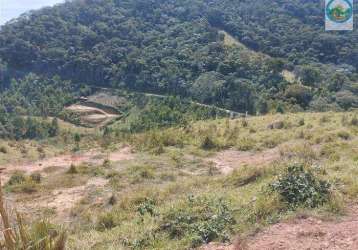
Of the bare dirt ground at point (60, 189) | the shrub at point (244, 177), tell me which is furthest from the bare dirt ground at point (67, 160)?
the shrub at point (244, 177)

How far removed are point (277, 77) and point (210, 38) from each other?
18.1m

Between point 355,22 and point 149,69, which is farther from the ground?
point 355,22

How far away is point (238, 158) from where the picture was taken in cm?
1081

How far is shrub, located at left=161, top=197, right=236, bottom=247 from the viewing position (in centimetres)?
509

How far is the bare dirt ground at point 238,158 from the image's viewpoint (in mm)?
9930

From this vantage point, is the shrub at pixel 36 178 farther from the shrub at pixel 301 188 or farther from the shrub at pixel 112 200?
the shrub at pixel 301 188

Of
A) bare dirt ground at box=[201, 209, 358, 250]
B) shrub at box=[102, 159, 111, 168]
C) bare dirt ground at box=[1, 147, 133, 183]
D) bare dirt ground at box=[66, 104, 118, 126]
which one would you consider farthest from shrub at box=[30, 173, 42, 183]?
bare dirt ground at box=[66, 104, 118, 126]

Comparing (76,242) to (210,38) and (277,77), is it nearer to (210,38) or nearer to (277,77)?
(277,77)

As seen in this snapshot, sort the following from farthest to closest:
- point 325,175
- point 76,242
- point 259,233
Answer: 1. point 325,175
2. point 76,242
3. point 259,233

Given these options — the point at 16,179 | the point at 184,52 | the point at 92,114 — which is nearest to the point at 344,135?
the point at 16,179

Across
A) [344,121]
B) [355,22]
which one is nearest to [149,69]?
[355,22]

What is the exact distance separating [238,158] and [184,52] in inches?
1627

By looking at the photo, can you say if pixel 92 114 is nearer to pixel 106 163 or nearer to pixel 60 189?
pixel 106 163

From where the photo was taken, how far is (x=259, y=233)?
4918mm
